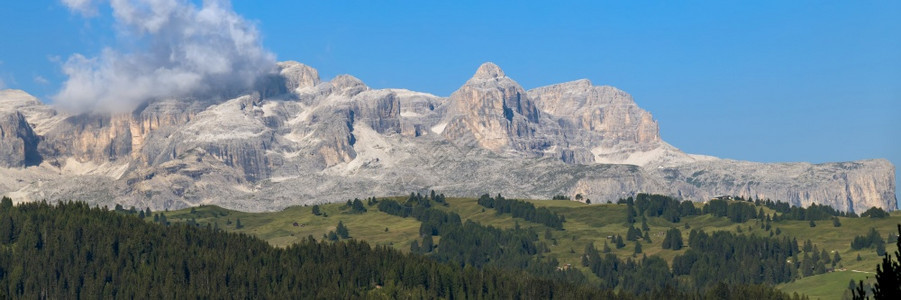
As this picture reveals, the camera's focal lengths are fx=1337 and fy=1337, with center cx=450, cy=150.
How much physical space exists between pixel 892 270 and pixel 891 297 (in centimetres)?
105

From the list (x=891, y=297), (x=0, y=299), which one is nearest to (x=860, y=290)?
(x=891, y=297)

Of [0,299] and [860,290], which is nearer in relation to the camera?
[860,290]

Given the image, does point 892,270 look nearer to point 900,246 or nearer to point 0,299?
point 900,246

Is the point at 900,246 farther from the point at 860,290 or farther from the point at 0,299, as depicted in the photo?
the point at 0,299

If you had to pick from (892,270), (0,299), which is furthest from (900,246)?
(0,299)

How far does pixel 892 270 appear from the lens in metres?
51.0

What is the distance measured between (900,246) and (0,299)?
115 metres

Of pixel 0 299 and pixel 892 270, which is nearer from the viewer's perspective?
pixel 892 270

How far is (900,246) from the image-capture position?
51.5 metres

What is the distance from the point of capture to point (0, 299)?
14525 centimetres

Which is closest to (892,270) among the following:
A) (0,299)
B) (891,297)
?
(891,297)

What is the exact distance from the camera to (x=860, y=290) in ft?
164

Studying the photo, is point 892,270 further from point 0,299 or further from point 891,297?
point 0,299

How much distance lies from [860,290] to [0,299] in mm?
115476
